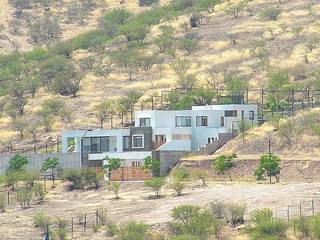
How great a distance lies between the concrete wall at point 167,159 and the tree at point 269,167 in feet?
31.5

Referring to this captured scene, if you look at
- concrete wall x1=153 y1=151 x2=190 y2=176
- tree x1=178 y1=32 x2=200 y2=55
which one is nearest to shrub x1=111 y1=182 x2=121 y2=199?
concrete wall x1=153 y1=151 x2=190 y2=176

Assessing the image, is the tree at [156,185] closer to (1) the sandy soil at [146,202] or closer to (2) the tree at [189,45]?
(1) the sandy soil at [146,202]

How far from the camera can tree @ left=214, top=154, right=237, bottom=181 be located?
81.9 meters

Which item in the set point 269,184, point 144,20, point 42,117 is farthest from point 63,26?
point 269,184

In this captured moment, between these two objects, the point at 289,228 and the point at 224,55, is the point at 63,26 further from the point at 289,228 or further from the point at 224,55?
the point at 289,228

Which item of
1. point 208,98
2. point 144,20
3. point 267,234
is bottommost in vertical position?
point 267,234

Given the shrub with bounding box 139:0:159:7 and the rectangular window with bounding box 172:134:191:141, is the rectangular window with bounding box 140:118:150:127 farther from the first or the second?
the shrub with bounding box 139:0:159:7

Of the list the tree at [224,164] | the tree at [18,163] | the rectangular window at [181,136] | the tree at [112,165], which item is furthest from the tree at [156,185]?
the tree at [18,163]

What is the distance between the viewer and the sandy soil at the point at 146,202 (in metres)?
70.4

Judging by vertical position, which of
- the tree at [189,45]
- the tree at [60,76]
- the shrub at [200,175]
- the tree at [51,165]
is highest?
the tree at [189,45]

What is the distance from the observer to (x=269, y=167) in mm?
78562

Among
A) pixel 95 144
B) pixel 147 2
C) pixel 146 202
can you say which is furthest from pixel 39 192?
pixel 147 2

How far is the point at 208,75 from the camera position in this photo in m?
120

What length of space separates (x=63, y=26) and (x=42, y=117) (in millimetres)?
52592
